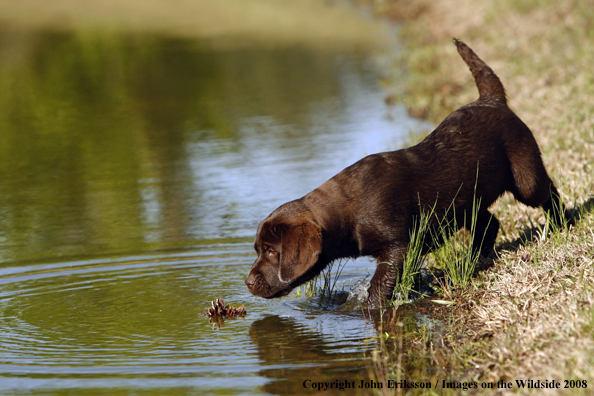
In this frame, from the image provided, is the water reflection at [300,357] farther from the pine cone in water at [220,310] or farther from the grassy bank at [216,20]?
the grassy bank at [216,20]

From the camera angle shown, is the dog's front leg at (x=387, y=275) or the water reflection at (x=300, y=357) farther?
the dog's front leg at (x=387, y=275)

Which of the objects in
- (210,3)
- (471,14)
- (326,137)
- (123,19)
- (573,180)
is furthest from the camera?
(210,3)

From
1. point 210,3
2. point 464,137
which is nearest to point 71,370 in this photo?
point 464,137

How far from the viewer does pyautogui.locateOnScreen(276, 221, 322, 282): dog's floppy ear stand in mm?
5012

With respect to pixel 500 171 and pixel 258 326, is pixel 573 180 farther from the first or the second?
pixel 258 326

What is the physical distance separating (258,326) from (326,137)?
6611mm

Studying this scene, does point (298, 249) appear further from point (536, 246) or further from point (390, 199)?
point (536, 246)

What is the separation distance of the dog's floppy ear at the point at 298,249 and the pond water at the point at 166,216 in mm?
407

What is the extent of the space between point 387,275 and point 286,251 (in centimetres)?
75

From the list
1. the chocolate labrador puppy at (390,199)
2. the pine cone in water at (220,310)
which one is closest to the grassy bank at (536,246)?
the chocolate labrador puppy at (390,199)

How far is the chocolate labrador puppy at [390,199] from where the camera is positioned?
202 inches

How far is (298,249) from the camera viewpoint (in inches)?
199

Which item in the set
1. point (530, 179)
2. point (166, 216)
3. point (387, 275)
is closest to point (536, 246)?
point (530, 179)

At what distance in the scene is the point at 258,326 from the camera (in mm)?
5246
